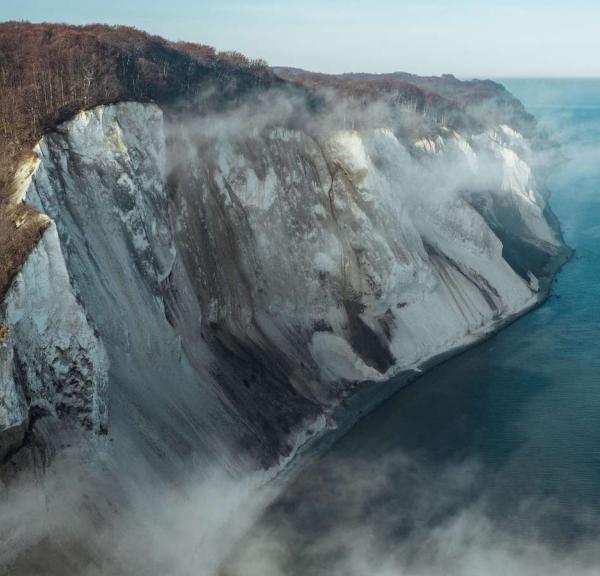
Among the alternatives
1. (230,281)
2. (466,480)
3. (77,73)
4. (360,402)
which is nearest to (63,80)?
(77,73)

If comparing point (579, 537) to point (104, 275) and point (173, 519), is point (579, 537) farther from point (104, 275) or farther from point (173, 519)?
point (104, 275)

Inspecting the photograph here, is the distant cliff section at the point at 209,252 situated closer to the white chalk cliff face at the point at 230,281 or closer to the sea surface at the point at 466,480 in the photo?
the white chalk cliff face at the point at 230,281

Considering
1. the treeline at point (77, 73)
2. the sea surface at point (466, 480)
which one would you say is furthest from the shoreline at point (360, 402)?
the treeline at point (77, 73)

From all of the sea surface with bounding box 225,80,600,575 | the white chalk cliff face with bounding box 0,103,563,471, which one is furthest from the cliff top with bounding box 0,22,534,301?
the sea surface with bounding box 225,80,600,575

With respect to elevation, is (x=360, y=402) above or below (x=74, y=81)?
below

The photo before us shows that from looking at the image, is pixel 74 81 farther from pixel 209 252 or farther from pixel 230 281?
pixel 230 281

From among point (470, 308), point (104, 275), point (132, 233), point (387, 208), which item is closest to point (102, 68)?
point (132, 233)
